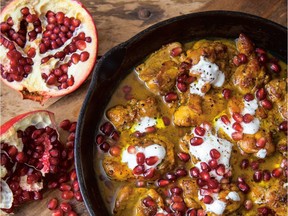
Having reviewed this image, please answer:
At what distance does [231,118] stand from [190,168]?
51 centimetres

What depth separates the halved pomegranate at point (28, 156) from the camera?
4.70 metres

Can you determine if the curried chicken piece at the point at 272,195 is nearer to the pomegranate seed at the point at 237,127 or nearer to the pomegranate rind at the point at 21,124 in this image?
the pomegranate seed at the point at 237,127

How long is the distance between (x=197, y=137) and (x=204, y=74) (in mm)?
502

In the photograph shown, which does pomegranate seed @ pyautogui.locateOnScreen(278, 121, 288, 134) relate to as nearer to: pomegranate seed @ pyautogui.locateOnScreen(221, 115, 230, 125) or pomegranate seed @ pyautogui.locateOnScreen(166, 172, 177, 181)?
pomegranate seed @ pyautogui.locateOnScreen(221, 115, 230, 125)

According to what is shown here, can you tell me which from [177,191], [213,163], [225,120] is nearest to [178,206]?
[177,191]

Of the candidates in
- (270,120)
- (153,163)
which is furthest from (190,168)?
(270,120)

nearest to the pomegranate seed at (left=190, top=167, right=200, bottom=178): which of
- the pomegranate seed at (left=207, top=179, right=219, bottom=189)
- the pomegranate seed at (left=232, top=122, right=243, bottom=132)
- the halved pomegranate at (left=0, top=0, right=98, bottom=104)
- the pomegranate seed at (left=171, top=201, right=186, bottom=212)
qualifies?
the pomegranate seed at (left=207, top=179, right=219, bottom=189)

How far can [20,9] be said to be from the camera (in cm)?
489

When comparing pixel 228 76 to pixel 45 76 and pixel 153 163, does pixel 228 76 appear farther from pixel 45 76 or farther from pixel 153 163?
pixel 45 76

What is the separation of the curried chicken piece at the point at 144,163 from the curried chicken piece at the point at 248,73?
0.77 m

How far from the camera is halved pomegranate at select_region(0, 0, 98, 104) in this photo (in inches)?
191

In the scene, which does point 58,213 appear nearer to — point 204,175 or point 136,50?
point 204,175

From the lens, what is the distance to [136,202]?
4695mm

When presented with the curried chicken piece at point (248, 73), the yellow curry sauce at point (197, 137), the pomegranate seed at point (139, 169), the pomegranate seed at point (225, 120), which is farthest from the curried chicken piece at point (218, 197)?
the curried chicken piece at point (248, 73)
